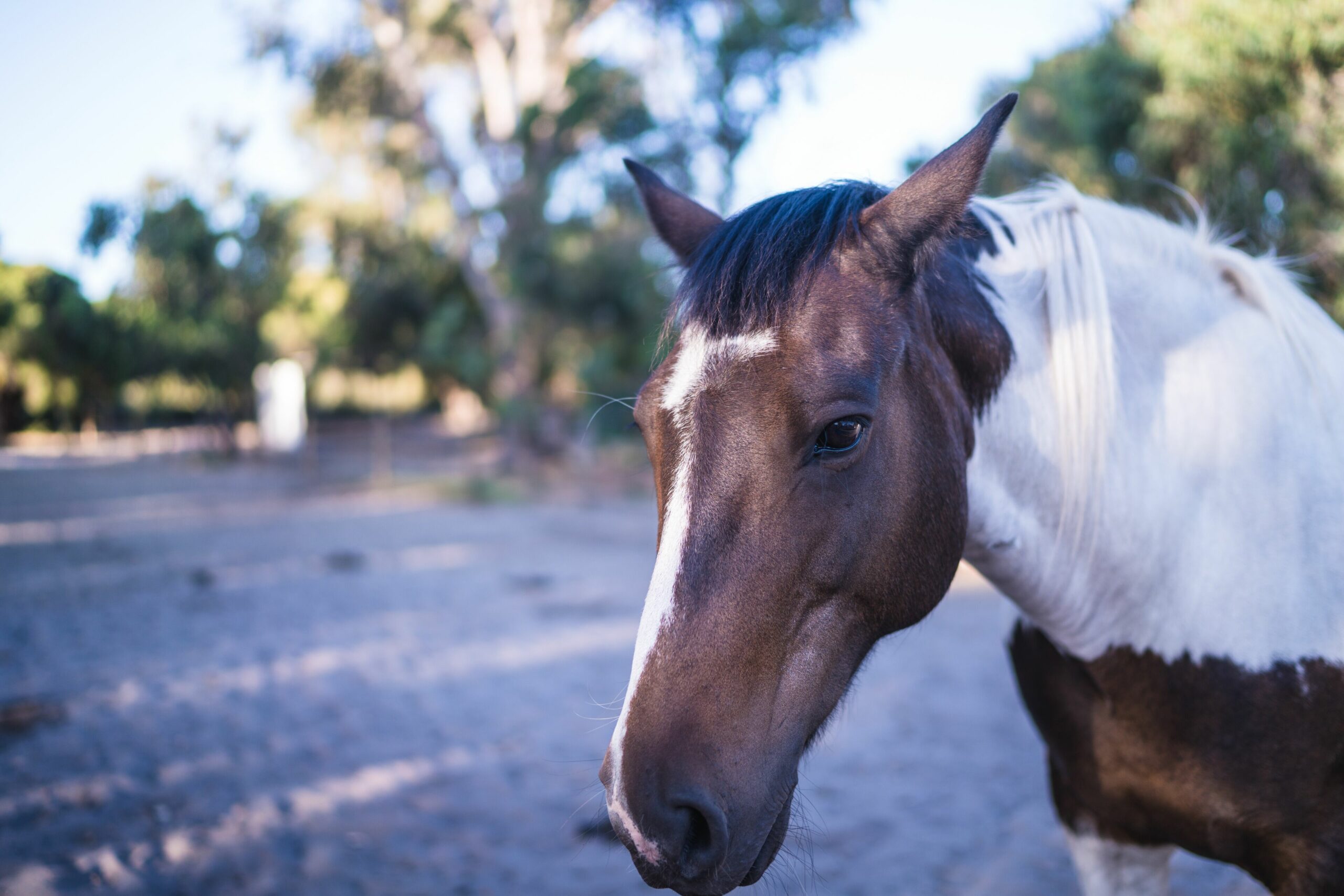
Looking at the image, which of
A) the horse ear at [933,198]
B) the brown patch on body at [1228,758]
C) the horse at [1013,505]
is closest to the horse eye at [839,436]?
the horse at [1013,505]

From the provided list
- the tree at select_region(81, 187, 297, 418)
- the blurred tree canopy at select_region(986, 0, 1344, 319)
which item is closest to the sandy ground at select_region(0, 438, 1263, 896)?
the blurred tree canopy at select_region(986, 0, 1344, 319)

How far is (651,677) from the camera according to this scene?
3.90 feet

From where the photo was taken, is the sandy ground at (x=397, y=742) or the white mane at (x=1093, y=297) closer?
the white mane at (x=1093, y=297)

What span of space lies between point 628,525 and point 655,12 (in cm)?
1122

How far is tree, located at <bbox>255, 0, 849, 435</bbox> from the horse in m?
11.7

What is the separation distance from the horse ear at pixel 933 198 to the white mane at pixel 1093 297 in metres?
0.34

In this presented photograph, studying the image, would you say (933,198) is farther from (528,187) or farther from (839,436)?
(528,187)

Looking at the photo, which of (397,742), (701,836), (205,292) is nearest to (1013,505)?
(701,836)

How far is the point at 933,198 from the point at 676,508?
76cm

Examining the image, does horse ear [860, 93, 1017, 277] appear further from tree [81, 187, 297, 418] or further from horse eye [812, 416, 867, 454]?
tree [81, 187, 297, 418]

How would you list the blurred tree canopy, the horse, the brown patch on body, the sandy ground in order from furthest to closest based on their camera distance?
the blurred tree canopy
the sandy ground
the brown patch on body
the horse

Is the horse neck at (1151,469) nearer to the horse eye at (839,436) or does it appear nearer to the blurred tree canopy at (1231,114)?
the horse eye at (839,436)

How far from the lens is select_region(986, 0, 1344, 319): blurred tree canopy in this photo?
4.71 m

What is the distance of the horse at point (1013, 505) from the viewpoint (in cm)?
122
